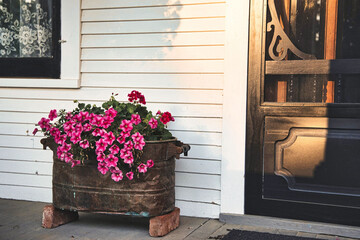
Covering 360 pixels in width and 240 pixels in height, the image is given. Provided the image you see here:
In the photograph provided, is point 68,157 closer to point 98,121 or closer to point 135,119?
point 98,121

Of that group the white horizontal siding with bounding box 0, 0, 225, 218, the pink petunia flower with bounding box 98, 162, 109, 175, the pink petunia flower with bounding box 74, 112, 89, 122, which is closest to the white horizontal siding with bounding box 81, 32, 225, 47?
the white horizontal siding with bounding box 0, 0, 225, 218

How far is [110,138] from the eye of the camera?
321 cm

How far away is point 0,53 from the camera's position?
181 inches

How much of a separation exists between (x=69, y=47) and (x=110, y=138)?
1412 millimetres

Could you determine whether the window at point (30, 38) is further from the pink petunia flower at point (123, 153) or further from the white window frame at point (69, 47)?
the pink petunia flower at point (123, 153)

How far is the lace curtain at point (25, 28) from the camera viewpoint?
441 cm

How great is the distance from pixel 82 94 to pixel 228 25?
1410 mm

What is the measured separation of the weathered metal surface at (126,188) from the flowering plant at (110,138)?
8 centimetres

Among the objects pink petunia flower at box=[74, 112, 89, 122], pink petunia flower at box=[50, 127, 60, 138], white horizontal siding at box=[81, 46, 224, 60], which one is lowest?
pink petunia flower at box=[50, 127, 60, 138]

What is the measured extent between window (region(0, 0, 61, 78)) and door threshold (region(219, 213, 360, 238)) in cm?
199

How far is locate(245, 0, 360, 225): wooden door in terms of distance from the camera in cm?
349

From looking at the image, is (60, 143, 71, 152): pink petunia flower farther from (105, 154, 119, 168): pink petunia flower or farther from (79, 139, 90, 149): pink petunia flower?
(105, 154, 119, 168): pink petunia flower

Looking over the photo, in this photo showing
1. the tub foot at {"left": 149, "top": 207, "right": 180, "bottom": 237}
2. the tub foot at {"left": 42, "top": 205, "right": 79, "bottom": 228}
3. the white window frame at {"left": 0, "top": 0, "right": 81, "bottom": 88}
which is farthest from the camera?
the white window frame at {"left": 0, "top": 0, "right": 81, "bottom": 88}

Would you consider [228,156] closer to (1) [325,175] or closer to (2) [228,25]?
(1) [325,175]
